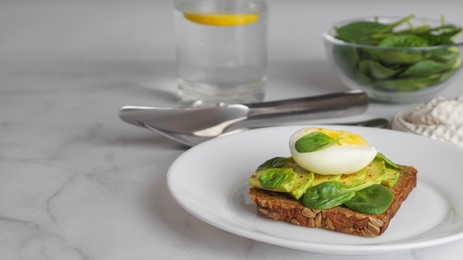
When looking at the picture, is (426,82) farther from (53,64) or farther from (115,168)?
(53,64)

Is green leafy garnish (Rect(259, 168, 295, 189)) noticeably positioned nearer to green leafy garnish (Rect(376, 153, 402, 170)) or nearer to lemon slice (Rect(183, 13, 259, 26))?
green leafy garnish (Rect(376, 153, 402, 170))

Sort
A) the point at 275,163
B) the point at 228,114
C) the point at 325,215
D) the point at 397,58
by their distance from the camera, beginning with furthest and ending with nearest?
the point at 397,58, the point at 228,114, the point at 275,163, the point at 325,215

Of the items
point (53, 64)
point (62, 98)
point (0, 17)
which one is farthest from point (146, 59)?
point (0, 17)

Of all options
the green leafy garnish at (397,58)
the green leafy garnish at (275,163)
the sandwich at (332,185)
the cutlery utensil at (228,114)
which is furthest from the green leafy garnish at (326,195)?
the green leafy garnish at (397,58)

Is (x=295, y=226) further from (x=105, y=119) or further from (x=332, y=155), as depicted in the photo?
(x=105, y=119)

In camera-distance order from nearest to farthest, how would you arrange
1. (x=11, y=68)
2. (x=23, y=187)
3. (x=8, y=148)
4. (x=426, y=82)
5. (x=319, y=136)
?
1. (x=319, y=136)
2. (x=23, y=187)
3. (x=8, y=148)
4. (x=426, y=82)
5. (x=11, y=68)

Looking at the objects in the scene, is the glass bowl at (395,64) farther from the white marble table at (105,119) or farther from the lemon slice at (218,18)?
the lemon slice at (218,18)

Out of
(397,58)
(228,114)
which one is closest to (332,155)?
(228,114)
